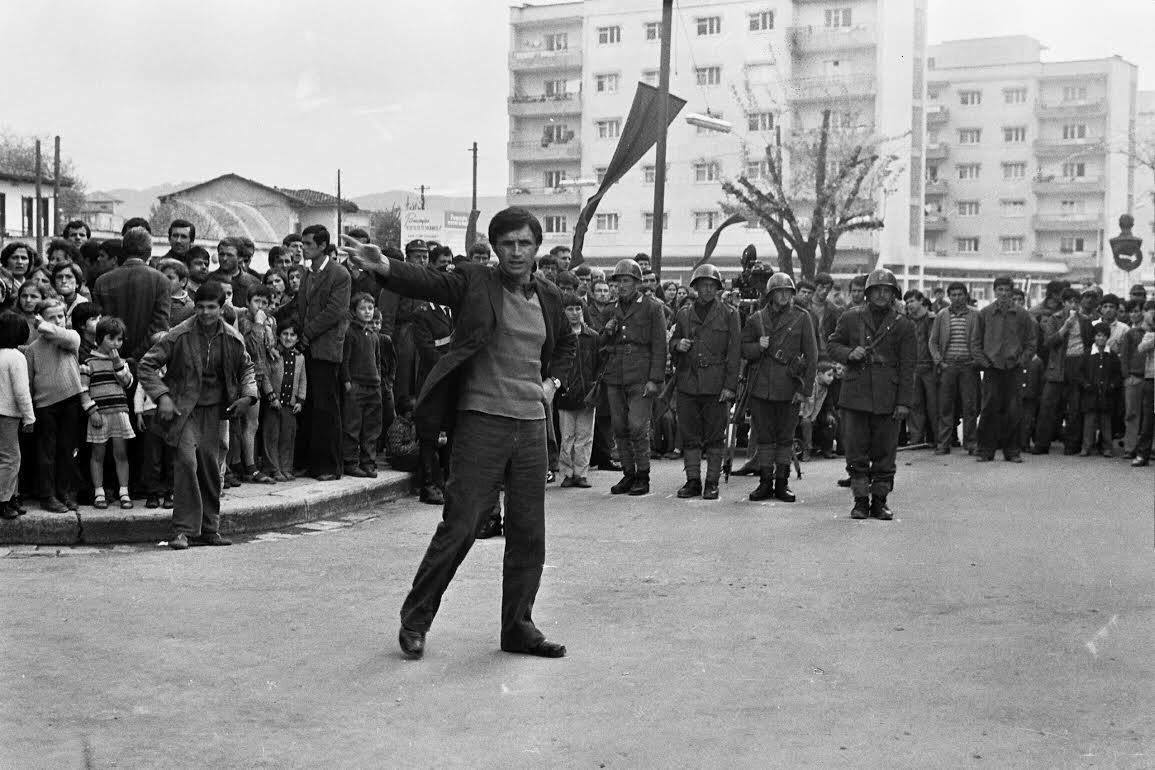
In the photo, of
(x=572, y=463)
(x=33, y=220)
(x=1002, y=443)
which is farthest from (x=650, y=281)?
(x=33, y=220)

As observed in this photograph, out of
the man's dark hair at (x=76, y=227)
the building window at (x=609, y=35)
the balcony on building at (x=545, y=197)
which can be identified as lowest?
the man's dark hair at (x=76, y=227)

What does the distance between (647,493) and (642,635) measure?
5.80 meters

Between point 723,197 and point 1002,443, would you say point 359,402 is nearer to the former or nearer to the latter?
point 1002,443

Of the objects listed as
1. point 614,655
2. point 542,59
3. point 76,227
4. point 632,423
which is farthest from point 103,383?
point 542,59

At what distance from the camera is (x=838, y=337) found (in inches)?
471

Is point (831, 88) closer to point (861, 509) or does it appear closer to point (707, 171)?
point (707, 171)

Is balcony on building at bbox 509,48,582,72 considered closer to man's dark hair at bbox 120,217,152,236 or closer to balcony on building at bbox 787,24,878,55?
balcony on building at bbox 787,24,878,55

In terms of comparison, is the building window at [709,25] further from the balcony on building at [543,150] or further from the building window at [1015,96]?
the building window at [1015,96]

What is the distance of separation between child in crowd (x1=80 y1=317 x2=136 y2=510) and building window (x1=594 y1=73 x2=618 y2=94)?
66.5 meters

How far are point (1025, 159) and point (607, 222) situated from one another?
28.6 metres

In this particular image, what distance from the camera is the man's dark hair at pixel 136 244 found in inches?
430

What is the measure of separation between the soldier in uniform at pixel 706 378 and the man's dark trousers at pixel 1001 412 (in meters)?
5.18

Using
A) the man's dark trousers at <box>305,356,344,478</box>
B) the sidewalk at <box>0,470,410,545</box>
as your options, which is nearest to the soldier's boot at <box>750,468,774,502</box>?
the sidewalk at <box>0,470,410,545</box>

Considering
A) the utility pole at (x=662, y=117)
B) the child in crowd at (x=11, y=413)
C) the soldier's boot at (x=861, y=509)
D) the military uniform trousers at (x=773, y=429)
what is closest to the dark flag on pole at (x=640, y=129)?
the utility pole at (x=662, y=117)
